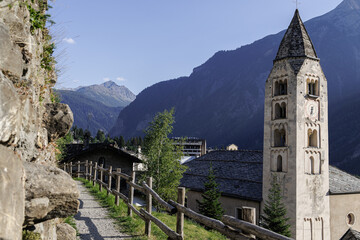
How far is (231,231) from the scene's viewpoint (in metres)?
5.46

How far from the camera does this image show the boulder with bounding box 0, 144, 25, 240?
102 inches

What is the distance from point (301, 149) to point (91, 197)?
745 inches

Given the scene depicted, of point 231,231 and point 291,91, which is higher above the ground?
point 291,91

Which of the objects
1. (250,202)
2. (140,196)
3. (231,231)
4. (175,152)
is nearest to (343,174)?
(250,202)

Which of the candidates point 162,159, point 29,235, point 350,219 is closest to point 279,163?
point 350,219

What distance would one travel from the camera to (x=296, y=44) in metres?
27.5

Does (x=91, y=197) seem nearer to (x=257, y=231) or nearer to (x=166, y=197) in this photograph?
(x=166, y=197)

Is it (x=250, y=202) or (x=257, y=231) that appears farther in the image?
(x=250, y=202)

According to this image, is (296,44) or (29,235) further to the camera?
(296,44)

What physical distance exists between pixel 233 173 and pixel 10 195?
101 feet

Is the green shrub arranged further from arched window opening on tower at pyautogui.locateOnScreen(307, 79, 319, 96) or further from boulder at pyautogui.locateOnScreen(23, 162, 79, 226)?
arched window opening on tower at pyautogui.locateOnScreen(307, 79, 319, 96)

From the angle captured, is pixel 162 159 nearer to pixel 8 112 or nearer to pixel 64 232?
pixel 64 232

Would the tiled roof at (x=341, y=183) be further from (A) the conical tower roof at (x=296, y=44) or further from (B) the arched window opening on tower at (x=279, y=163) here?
(A) the conical tower roof at (x=296, y=44)

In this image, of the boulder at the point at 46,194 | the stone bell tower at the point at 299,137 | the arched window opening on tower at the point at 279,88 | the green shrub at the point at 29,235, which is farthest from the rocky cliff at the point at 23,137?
the arched window opening on tower at the point at 279,88
